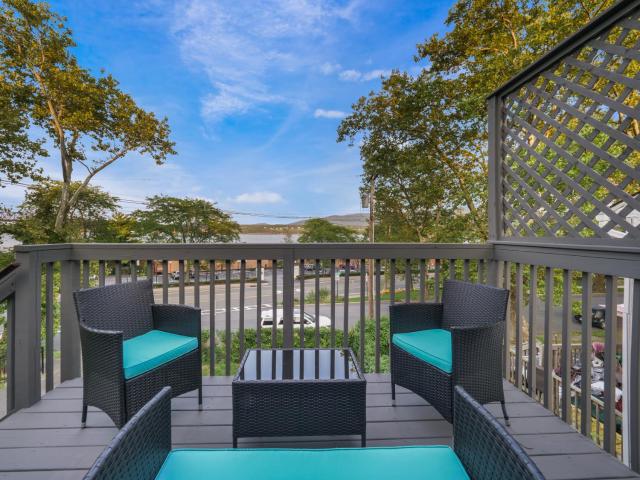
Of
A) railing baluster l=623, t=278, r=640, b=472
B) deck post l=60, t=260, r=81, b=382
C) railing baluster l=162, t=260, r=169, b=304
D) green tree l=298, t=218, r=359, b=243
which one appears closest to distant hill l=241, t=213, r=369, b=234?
green tree l=298, t=218, r=359, b=243

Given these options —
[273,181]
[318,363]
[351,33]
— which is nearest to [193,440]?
[318,363]

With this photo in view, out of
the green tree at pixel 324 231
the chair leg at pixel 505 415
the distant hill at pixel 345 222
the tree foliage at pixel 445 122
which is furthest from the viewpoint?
the green tree at pixel 324 231

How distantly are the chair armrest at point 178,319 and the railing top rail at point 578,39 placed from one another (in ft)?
9.38

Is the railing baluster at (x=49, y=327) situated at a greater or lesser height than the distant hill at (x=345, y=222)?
lesser

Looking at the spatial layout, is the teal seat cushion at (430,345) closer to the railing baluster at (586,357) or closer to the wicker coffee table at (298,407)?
the wicker coffee table at (298,407)

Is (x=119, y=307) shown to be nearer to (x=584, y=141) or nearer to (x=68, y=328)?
(x=68, y=328)

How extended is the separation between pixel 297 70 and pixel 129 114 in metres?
6.08

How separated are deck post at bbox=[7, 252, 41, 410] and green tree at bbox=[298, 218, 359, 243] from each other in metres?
10.9

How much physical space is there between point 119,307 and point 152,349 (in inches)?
17.4

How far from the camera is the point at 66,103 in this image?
973 cm

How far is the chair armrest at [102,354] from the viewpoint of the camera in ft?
5.70

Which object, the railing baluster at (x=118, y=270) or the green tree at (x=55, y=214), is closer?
the railing baluster at (x=118, y=270)

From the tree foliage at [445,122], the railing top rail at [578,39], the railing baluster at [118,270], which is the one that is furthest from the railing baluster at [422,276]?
the tree foliage at [445,122]

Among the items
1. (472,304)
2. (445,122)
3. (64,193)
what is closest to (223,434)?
(472,304)
